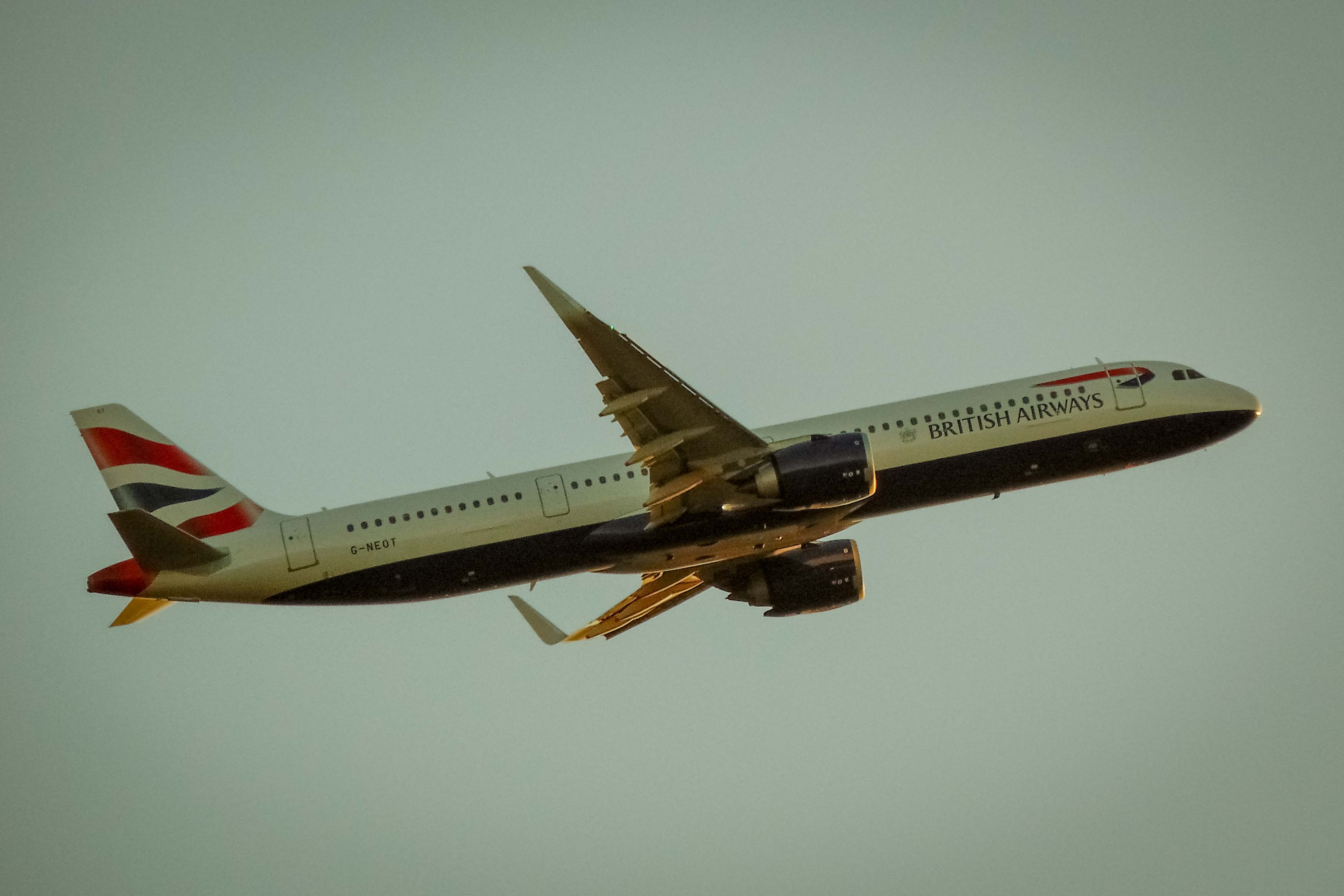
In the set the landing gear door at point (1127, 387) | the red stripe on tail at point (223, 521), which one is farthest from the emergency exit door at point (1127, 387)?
the red stripe on tail at point (223, 521)

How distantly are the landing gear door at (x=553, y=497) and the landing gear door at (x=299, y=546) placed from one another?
23.6 ft

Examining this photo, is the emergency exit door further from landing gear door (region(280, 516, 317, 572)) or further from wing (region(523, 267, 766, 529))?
landing gear door (region(280, 516, 317, 572))

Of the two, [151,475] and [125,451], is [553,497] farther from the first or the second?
[125,451]

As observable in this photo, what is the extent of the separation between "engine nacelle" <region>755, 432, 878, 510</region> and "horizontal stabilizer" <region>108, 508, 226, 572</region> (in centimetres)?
1699

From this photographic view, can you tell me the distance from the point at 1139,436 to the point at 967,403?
5.98 meters

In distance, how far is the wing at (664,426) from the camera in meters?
39.9

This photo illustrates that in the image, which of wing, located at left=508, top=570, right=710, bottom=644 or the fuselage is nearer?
the fuselage

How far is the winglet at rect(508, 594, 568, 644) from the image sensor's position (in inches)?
1978

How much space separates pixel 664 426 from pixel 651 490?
250 cm

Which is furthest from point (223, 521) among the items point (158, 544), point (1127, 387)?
point (1127, 387)

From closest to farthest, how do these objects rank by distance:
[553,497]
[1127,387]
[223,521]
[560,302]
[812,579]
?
[560,302] < [553,497] < [223,521] < [1127,387] < [812,579]

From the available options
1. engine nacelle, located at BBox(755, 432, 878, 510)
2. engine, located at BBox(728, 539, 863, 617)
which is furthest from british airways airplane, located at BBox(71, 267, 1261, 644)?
engine, located at BBox(728, 539, 863, 617)

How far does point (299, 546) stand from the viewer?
150 ft

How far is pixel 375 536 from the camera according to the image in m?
45.7
